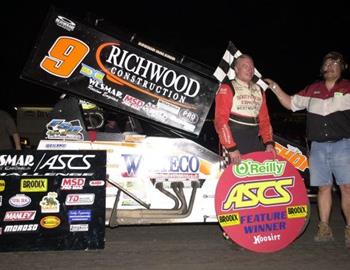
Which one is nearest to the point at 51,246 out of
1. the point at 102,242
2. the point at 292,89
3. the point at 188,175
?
the point at 102,242

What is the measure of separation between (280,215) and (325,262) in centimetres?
62

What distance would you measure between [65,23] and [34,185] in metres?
1.61

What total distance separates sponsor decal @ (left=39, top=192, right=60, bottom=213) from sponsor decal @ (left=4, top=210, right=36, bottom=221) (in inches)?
4.1

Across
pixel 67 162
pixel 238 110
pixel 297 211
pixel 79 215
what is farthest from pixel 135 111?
pixel 297 211

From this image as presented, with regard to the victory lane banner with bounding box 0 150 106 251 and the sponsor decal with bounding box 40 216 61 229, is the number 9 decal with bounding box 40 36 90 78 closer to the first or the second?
the victory lane banner with bounding box 0 150 106 251

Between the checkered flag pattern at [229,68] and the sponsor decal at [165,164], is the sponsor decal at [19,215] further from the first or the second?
the checkered flag pattern at [229,68]

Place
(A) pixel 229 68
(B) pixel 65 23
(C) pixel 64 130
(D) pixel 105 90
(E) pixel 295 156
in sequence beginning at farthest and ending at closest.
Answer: (E) pixel 295 156
(A) pixel 229 68
(C) pixel 64 130
(D) pixel 105 90
(B) pixel 65 23

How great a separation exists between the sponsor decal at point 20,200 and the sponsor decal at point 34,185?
0.23 ft

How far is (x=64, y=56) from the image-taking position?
4629mm

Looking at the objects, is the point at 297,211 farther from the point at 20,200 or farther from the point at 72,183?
the point at 20,200

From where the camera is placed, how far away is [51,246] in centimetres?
470

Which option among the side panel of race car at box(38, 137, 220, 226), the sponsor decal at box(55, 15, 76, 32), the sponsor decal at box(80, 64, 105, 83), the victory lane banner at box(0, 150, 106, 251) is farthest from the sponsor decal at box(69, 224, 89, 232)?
the sponsor decal at box(55, 15, 76, 32)

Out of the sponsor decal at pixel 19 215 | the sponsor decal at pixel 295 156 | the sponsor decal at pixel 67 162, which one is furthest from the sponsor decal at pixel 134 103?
the sponsor decal at pixel 295 156

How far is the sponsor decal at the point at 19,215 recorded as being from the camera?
462cm
